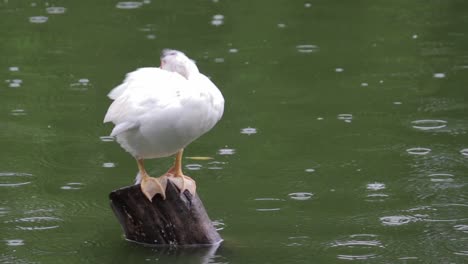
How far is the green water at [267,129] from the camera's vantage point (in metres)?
6.78

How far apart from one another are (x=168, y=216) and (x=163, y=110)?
0.86 meters

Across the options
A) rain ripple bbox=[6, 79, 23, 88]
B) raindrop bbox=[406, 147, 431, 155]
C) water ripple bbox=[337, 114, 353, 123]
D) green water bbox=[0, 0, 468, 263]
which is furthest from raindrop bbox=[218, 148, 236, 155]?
rain ripple bbox=[6, 79, 23, 88]

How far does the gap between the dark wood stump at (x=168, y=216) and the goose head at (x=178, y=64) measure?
695 millimetres

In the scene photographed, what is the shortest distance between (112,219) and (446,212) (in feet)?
7.36

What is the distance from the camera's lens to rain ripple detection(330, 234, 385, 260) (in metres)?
6.45

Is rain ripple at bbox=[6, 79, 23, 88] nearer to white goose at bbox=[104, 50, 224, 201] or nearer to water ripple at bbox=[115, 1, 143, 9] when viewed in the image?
water ripple at bbox=[115, 1, 143, 9]

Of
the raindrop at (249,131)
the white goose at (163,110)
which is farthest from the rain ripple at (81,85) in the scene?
the white goose at (163,110)

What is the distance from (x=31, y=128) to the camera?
9.00 metres

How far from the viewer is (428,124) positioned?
8.81 m

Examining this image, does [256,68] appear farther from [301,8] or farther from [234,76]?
[301,8]

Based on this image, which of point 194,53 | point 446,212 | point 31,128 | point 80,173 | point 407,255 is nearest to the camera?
point 407,255

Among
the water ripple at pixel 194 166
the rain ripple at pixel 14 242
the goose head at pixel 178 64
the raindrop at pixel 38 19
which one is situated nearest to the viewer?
the goose head at pixel 178 64

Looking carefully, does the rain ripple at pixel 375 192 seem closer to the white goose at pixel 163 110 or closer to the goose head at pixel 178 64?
the white goose at pixel 163 110

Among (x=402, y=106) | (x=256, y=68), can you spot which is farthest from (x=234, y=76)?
(x=402, y=106)
